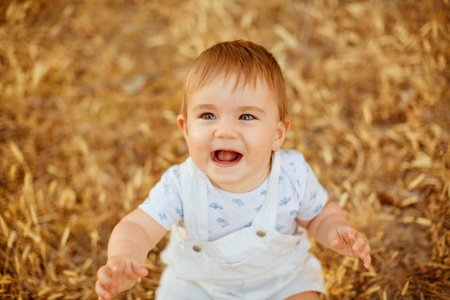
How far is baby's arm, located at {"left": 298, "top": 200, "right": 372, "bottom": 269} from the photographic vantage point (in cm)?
127

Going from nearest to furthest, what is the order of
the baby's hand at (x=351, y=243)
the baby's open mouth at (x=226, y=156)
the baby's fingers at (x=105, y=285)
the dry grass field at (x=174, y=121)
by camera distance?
the baby's fingers at (x=105, y=285) < the baby's hand at (x=351, y=243) < the baby's open mouth at (x=226, y=156) < the dry grass field at (x=174, y=121)

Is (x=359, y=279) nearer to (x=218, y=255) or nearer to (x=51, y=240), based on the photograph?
(x=218, y=255)

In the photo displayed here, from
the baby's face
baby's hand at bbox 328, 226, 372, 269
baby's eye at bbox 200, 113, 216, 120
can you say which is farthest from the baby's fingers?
baby's hand at bbox 328, 226, 372, 269

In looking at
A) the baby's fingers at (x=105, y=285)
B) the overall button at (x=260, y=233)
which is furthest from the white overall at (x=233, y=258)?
the baby's fingers at (x=105, y=285)

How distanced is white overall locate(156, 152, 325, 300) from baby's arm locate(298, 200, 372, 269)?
0.10 meters

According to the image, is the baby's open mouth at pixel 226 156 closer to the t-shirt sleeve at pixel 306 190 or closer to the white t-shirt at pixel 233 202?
the white t-shirt at pixel 233 202

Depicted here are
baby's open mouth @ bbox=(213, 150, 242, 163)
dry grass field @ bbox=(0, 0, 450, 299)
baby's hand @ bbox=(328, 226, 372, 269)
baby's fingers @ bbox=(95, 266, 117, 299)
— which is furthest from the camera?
dry grass field @ bbox=(0, 0, 450, 299)

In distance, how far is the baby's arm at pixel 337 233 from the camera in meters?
1.27

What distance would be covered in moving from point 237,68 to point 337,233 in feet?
2.23

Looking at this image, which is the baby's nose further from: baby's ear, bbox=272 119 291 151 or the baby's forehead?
baby's ear, bbox=272 119 291 151

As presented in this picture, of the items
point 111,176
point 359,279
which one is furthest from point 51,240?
point 359,279

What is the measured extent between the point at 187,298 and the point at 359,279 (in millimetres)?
809

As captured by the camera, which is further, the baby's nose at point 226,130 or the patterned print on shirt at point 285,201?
the patterned print on shirt at point 285,201

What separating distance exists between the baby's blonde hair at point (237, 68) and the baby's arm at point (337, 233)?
0.45 metres
